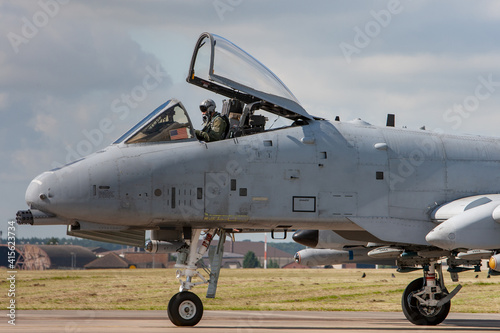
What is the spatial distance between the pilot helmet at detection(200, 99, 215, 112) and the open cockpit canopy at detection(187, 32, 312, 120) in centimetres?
39

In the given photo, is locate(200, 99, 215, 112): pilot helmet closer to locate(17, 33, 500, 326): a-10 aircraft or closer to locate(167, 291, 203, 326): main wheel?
locate(17, 33, 500, 326): a-10 aircraft

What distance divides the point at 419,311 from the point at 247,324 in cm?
391

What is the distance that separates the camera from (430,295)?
655 inches

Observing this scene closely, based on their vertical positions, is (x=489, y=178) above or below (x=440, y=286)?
above

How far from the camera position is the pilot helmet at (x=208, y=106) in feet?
49.8

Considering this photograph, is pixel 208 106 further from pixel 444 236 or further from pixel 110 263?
pixel 110 263

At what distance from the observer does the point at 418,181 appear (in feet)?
49.4

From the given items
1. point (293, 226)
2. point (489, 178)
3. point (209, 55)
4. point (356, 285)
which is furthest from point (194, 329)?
point (356, 285)

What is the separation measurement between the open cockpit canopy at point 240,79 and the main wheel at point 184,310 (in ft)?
13.0

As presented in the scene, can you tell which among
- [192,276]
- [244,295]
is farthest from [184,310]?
[244,295]

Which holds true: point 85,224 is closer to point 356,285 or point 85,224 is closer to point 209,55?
point 209,55

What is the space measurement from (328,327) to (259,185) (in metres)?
3.48

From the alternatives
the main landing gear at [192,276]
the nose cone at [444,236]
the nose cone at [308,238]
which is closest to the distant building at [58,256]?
the nose cone at [308,238]

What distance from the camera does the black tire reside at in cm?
1684
